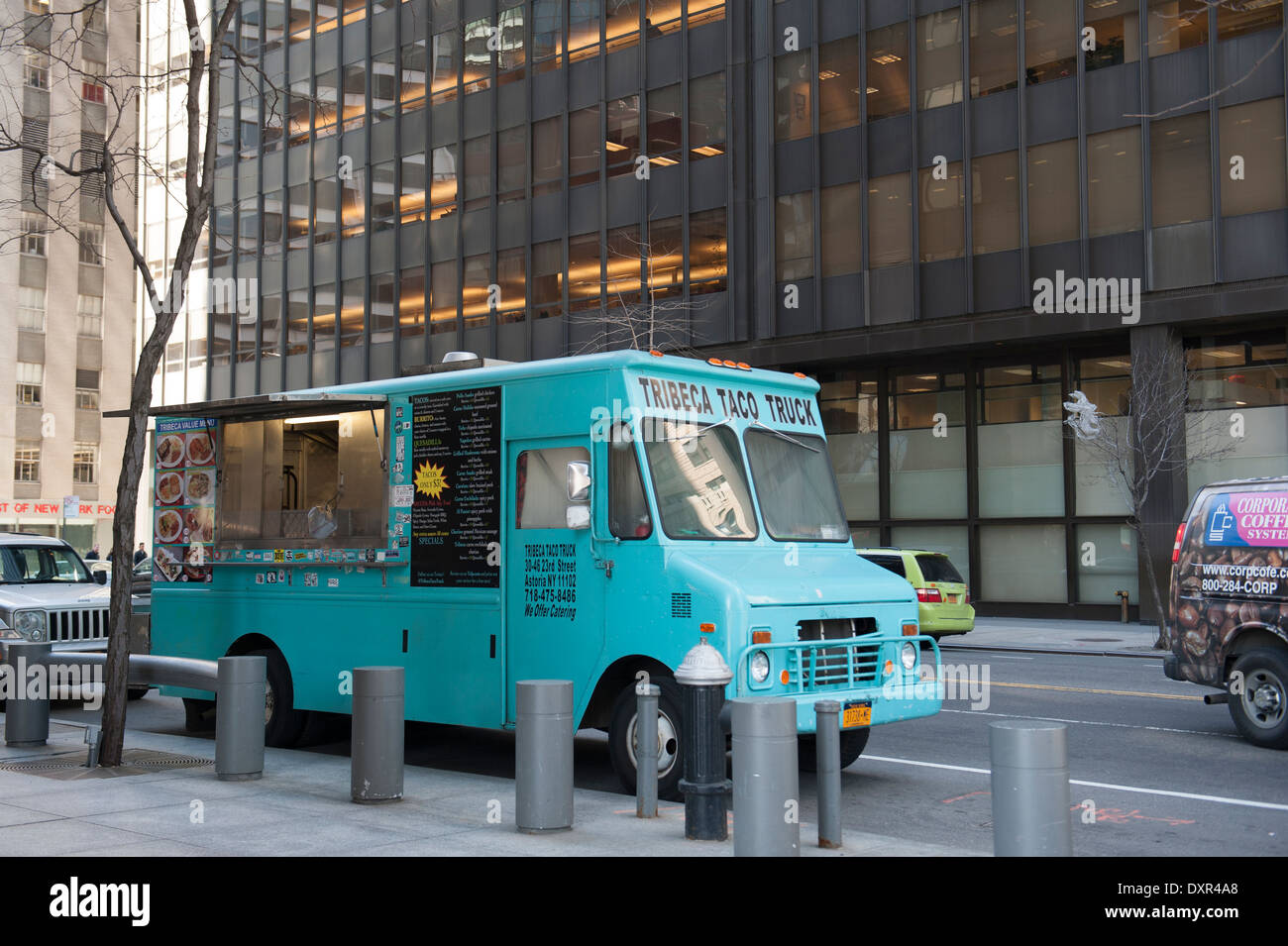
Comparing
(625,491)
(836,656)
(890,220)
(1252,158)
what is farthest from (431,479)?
(890,220)

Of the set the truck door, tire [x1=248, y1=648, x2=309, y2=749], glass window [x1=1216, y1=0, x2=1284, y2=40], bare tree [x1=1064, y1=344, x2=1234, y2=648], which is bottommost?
tire [x1=248, y1=648, x2=309, y2=749]

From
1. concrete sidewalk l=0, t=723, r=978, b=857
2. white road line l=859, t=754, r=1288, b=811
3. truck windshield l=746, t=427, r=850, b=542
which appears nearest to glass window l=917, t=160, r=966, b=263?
truck windshield l=746, t=427, r=850, b=542

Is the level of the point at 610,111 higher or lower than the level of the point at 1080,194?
higher

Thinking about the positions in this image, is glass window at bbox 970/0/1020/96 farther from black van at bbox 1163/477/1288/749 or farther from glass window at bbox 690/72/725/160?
black van at bbox 1163/477/1288/749

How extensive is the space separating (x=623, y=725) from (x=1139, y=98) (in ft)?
82.3

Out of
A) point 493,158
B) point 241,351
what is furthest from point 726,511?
point 241,351

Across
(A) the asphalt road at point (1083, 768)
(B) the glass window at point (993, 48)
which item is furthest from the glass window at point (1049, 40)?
(A) the asphalt road at point (1083, 768)

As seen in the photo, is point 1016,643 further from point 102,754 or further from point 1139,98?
point 102,754

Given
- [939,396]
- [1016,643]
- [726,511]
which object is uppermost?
[939,396]

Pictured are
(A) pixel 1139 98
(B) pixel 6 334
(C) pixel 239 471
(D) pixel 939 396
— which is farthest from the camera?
(B) pixel 6 334

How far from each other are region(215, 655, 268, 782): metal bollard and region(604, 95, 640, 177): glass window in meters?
29.1

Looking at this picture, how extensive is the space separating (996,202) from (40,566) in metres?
23.2

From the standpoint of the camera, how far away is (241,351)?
4888 cm

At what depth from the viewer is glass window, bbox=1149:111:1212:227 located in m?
28.0
